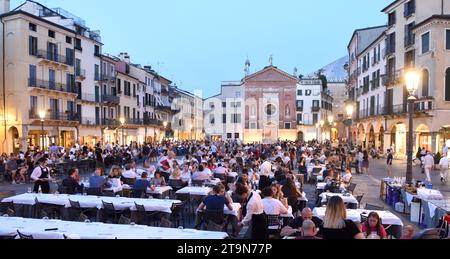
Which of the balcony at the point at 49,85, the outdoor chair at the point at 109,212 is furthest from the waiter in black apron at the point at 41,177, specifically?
the balcony at the point at 49,85

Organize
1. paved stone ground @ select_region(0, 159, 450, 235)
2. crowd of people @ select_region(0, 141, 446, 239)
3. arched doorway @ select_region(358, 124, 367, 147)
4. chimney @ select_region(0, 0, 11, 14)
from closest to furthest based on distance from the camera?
crowd of people @ select_region(0, 141, 446, 239)
paved stone ground @ select_region(0, 159, 450, 235)
chimney @ select_region(0, 0, 11, 14)
arched doorway @ select_region(358, 124, 367, 147)

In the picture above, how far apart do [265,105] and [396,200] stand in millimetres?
61255

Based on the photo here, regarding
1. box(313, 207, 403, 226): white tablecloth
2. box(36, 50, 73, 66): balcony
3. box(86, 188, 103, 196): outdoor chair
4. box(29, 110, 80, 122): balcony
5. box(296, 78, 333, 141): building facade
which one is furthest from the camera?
box(296, 78, 333, 141): building facade

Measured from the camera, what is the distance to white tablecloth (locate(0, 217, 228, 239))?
646cm

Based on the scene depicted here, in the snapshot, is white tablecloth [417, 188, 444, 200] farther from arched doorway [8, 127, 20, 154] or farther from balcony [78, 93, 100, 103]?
balcony [78, 93, 100, 103]

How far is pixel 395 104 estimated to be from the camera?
38062 millimetres

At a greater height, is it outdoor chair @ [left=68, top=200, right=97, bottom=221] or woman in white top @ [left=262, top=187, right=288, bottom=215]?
woman in white top @ [left=262, top=187, right=288, bottom=215]

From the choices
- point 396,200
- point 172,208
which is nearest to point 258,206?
point 172,208

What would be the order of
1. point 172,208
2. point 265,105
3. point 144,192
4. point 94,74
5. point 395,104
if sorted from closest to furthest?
point 172,208 < point 144,192 < point 395,104 < point 94,74 < point 265,105

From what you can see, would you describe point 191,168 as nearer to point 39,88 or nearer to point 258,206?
point 258,206

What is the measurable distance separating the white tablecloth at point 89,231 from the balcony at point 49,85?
97.7 ft

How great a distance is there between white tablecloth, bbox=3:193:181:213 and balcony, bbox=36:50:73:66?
2812 cm

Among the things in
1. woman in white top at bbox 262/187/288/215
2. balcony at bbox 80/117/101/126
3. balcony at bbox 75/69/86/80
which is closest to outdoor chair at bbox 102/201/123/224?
woman in white top at bbox 262/187/288/215
